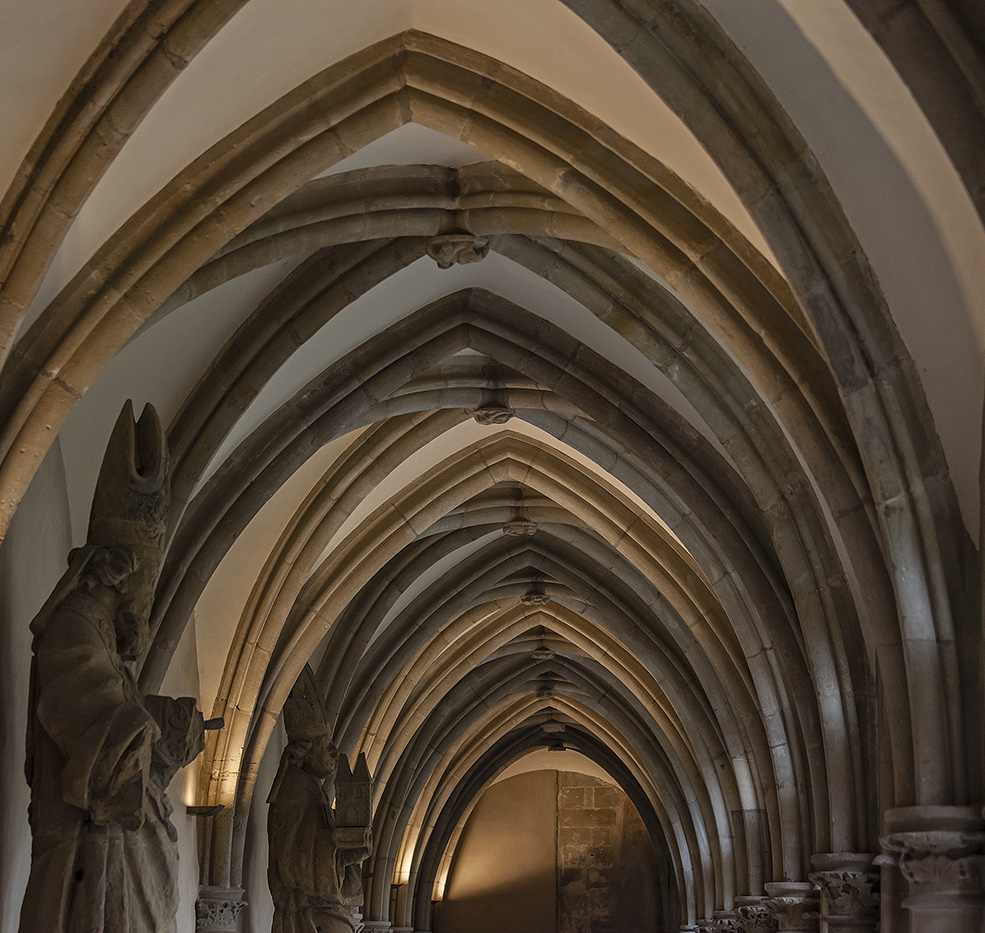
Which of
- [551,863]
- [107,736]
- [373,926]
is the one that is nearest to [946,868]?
[107,736]

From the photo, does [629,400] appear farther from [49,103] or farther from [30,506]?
[49,103]

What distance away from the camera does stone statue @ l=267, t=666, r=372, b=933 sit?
7254mm

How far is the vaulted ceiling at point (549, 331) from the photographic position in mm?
4598

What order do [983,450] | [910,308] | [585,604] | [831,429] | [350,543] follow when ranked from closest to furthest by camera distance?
[983,450] → [910,308] → [831,429] → [350,543] → [585,604]

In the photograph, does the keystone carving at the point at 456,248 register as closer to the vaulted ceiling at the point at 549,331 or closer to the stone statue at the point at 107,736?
the vaulted ceiling at the point at 549,331

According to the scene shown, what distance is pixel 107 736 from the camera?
146 inches

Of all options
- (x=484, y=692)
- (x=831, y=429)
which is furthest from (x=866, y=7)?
(x=484, y=692)

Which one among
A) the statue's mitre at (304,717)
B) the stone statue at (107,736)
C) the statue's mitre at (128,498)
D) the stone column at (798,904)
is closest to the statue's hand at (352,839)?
the statue's mitre at (304,717)

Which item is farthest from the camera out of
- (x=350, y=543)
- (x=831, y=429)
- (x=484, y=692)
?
(x=484, y=692)

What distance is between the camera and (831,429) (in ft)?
17.7

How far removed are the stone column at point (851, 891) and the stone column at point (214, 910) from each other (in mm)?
4629

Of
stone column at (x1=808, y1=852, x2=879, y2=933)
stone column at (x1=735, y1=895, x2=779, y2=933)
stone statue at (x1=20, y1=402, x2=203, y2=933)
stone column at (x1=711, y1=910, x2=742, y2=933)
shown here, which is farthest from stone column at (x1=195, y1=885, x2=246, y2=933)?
stone statue at (x1=20, y1=402, x2=203, y2=933)

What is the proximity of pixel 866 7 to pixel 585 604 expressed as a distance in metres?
9.37

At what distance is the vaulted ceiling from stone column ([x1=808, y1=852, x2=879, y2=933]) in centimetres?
16
